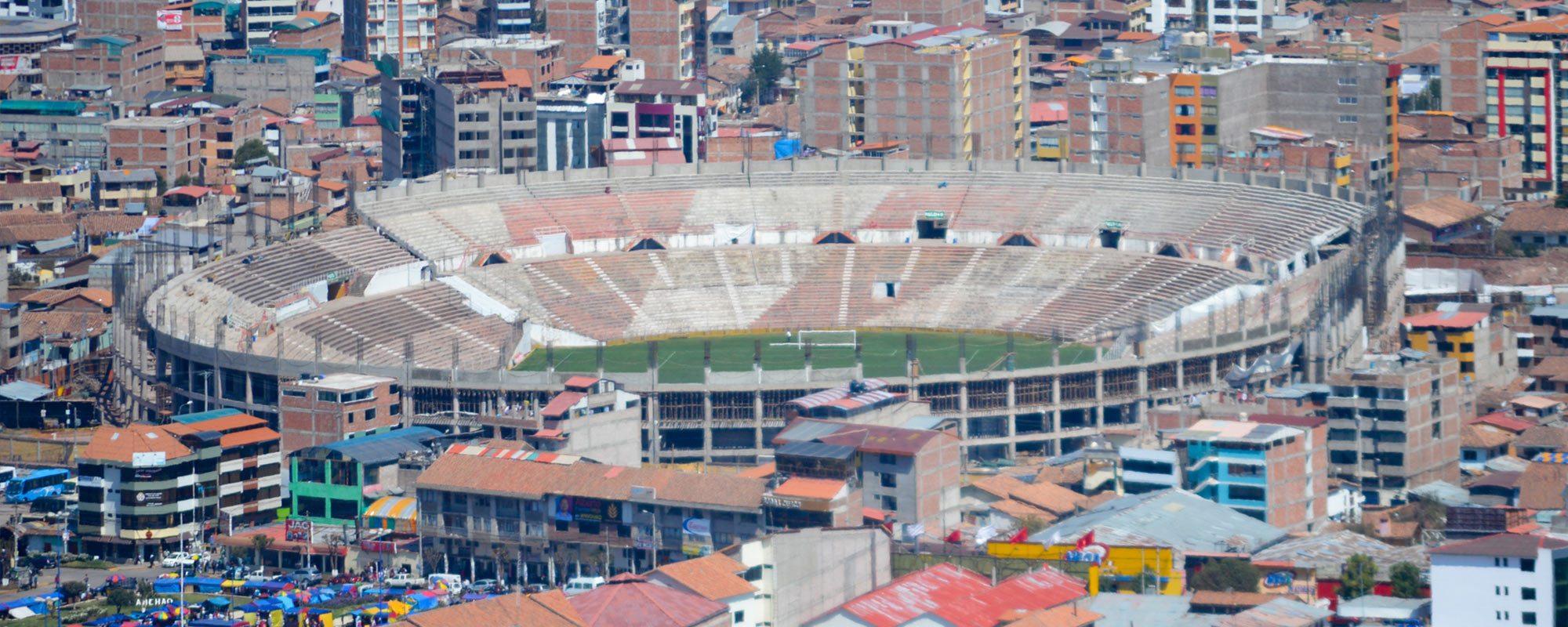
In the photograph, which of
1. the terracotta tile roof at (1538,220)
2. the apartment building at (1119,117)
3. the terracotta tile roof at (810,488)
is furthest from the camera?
the apartment building at (1119,117)

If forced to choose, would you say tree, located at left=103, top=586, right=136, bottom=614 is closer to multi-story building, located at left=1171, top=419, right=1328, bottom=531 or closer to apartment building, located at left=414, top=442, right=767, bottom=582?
apartment building, located at left=414, top=442, right=767, bottom=582

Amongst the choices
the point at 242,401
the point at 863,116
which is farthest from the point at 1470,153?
the point at 242,401

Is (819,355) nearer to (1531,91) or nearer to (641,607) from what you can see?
(641,607)

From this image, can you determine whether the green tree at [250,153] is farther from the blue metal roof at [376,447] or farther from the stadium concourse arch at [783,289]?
the blue metal roof at [376,447]

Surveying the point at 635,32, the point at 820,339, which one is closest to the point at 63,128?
the point at 635,32

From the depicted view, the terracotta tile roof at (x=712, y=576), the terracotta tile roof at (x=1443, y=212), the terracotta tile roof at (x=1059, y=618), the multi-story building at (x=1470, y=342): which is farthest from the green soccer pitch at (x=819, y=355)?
the terracotta tile roof at (x=1059, y=618)

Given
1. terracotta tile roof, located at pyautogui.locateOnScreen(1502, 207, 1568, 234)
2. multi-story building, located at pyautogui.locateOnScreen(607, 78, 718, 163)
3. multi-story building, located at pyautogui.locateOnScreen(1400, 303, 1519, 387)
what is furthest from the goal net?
terracotta tile roof, located at pyautogui.locateOnScreen(1502, 207, 1568, 234)
